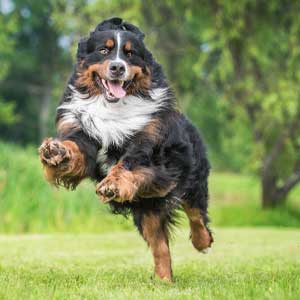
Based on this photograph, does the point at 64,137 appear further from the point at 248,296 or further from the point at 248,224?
the point at 248,224

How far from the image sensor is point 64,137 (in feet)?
19.2

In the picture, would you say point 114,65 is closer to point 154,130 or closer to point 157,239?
point 154,130

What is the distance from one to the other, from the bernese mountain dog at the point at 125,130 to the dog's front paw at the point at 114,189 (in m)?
0.21

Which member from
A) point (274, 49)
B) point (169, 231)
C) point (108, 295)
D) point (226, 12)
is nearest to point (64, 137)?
point (169, 231)

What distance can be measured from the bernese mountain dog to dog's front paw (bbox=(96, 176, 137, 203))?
0.21 metres

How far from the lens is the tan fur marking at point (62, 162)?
18.1 feet

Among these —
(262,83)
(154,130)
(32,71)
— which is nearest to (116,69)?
(154,130)

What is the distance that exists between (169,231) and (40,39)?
126 ft

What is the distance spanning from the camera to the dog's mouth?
19.1 ft

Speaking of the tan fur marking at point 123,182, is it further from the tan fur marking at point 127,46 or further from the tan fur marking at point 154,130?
the tan fur marking at point 127,46

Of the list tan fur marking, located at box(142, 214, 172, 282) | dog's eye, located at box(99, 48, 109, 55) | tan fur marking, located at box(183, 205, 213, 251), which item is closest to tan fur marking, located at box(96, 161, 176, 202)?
tan fur marking, located at box(142, 214, 172, 282)

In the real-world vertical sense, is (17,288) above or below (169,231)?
below

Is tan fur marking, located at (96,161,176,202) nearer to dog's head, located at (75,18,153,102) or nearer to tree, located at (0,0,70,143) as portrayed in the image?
dog's head, located at (75,18,153,102)

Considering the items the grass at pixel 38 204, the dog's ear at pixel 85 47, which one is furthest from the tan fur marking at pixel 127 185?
the grass at pixel 38 204
